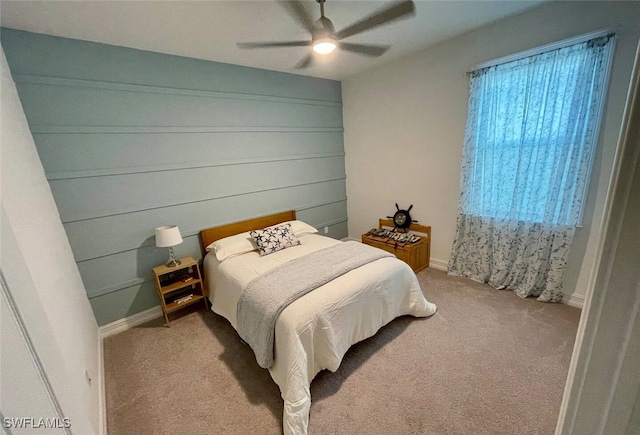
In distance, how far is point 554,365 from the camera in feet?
5.83

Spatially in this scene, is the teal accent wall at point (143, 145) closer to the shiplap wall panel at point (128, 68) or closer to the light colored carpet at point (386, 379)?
the shiplap wall panel at point (128, 68)

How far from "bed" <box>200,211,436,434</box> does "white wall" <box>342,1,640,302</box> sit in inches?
51.1

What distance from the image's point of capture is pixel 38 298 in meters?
0.78

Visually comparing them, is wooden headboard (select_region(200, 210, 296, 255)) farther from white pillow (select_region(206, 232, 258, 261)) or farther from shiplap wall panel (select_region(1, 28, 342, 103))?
shiplap wall panel (select_region(1, 28, 342, 103))

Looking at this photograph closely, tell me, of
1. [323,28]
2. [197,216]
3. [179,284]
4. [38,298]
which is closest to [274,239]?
[197,216]

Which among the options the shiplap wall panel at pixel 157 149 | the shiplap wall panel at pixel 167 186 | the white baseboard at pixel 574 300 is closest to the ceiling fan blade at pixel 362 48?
the shiplap wall panel at pixel 157 149

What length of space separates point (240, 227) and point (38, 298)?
2320mm

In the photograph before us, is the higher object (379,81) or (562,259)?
(379,81)

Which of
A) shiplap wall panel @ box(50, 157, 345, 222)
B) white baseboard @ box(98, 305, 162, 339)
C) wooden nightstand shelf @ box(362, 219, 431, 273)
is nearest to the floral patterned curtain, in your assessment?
wooden nightstand shelf @ box(362, 219, 431, 273)

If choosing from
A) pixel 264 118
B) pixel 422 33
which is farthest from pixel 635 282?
pixel 264 118

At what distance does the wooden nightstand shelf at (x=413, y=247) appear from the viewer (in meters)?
3.07

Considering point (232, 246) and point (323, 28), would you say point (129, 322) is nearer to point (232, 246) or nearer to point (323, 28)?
point (232, 246)

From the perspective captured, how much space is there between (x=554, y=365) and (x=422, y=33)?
2943 mm

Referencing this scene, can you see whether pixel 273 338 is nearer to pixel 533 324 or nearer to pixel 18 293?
pixel 18 293
